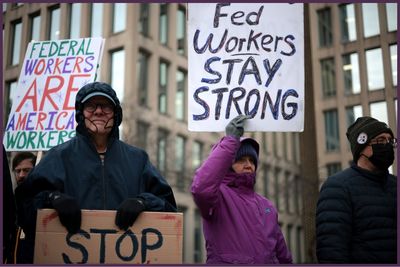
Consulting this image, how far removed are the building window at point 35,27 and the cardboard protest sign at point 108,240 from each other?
265 centimetres

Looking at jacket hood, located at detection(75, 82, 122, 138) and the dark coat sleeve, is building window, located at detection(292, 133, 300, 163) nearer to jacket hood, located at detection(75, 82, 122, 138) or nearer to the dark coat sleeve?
the dark coat sleeve

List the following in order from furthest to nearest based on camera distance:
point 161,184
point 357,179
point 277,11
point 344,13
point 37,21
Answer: point 344,13 < point 37,21 < point 277,11 < point 357,179 < point 161,184

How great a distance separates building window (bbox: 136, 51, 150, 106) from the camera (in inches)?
1114

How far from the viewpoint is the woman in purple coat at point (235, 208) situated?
3203 millimetres

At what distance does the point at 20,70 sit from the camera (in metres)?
5.09

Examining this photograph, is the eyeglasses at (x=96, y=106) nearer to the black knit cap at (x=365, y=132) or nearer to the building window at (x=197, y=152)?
the black knit cap at (x=365, y=132)

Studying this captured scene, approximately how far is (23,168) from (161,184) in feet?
6.59

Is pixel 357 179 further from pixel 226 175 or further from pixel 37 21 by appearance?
pixel 37 21

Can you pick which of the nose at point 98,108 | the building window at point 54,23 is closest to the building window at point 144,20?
the building window at point 54,23

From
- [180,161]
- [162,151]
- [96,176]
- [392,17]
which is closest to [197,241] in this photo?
[180,161]

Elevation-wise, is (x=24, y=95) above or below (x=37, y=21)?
below

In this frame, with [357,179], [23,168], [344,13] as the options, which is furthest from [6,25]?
[344,13]

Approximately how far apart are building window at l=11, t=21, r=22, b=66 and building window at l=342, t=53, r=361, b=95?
70.1ft

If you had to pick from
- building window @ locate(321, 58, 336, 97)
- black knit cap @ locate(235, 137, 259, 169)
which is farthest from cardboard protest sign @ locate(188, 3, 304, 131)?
building window @ locate(321, 58, 336, 97)
